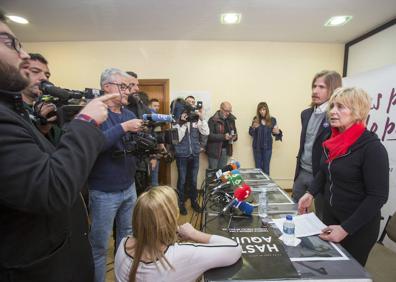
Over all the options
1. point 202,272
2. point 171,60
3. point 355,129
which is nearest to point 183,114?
point 171,60

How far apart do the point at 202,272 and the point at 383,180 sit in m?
0.97

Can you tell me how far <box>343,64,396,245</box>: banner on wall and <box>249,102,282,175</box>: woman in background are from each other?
1433 millimetres

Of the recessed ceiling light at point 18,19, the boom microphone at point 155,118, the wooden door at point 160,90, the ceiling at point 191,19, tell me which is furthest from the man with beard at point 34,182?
the wooden door at point 160,90

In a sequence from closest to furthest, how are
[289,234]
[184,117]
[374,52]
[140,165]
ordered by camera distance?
[289,234]
[140,165]
[184,117]
[374,52]

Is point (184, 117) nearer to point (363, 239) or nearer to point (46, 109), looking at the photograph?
point (46, 109)

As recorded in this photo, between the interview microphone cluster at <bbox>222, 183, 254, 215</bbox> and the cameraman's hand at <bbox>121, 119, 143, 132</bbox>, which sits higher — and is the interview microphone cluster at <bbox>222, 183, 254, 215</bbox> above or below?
below

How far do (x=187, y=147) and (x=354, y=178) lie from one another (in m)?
2.32

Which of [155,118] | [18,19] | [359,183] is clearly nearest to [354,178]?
[359,183]

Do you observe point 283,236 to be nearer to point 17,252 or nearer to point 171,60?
point 17,252

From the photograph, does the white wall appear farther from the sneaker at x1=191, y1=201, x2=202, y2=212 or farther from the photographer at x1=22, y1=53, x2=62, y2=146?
the photographer at x1=22, y1=53, x2=62, y2=146

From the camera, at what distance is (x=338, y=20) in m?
2.89

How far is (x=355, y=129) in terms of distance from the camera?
3.92ft

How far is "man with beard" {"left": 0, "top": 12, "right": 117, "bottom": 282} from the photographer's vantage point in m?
0.51

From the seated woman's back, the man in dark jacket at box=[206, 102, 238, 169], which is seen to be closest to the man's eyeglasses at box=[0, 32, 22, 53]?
the seated woman's back
